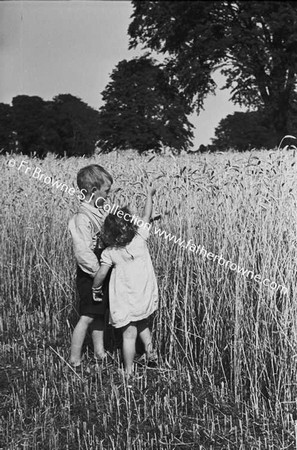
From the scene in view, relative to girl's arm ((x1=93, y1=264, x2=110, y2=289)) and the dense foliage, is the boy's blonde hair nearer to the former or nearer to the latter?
girl's arm ((x1=93, y1=264, x2=110, y2=289))

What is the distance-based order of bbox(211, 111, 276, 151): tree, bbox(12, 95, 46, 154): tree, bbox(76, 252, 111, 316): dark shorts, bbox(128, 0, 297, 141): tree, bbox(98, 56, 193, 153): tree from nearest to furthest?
bbox(76, 252, 111, 316): dark shorts < bbox(128, 0, 297, 141): tree < bbox(98, 56, 193, 153): tree < bbox(12, 95, 46, 154): tree < bbox(211, 111, 276, 151): tree

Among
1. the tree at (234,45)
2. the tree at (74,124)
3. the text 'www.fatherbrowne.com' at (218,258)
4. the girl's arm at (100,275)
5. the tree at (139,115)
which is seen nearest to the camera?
the text 'www.fatherbrowne.com' at (218,258)

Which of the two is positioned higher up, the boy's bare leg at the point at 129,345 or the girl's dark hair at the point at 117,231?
the girl's dark hair at the point at 117,231

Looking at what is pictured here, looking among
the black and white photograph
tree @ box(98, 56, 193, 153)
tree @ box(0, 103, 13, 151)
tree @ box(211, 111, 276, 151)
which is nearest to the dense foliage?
tree @ box(0, 103, 13, 151)

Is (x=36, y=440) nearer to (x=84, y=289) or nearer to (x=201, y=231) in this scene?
(x=84, y=289)

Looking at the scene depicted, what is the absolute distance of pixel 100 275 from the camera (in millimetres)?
3586

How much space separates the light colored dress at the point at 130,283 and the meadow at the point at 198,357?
19 cm

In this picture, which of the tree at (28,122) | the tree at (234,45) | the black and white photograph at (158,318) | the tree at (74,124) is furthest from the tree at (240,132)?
the black and white photograph at (158,318)

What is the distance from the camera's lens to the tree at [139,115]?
26.7 meters

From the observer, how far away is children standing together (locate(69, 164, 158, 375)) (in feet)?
11.6

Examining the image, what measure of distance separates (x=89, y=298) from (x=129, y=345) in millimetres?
415

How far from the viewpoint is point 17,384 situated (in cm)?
338

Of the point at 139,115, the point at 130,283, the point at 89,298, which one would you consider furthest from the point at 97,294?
the point at 139,115

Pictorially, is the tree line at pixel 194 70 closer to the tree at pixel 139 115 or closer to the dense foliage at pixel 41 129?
the tree at pixel 139 115
